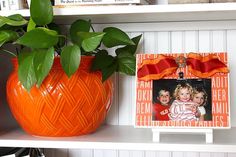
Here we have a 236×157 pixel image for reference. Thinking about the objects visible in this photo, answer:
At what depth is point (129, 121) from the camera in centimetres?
127

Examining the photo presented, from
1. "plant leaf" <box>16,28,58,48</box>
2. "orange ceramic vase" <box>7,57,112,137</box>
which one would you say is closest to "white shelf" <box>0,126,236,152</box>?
"orange ceramic vase" <box>7,57,112,137</box>

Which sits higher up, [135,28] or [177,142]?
[135,28]

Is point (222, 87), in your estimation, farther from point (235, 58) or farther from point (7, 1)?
point (7, 1)

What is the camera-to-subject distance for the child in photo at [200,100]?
965 mm

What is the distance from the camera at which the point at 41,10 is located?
3.17ft

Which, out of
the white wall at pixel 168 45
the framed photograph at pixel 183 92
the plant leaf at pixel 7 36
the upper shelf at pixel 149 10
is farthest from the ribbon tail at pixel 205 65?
the plant leaf at pixel 7 36

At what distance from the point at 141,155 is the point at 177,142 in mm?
325

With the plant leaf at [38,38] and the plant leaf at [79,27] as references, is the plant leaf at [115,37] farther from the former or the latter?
the plant leaf at [38,38]

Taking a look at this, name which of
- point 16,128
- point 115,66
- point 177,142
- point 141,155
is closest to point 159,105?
point 177,142

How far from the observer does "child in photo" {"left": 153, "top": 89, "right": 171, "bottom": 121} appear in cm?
98

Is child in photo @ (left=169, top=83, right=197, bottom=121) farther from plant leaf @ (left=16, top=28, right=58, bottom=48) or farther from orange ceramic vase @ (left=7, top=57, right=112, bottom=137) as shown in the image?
plant leaf @ (left=16, top=28, right=58, bottom=48)

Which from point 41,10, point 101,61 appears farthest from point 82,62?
point 41,10

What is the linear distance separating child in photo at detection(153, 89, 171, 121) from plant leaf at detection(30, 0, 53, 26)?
353mm

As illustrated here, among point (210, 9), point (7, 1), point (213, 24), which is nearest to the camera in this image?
point (210, 9)
